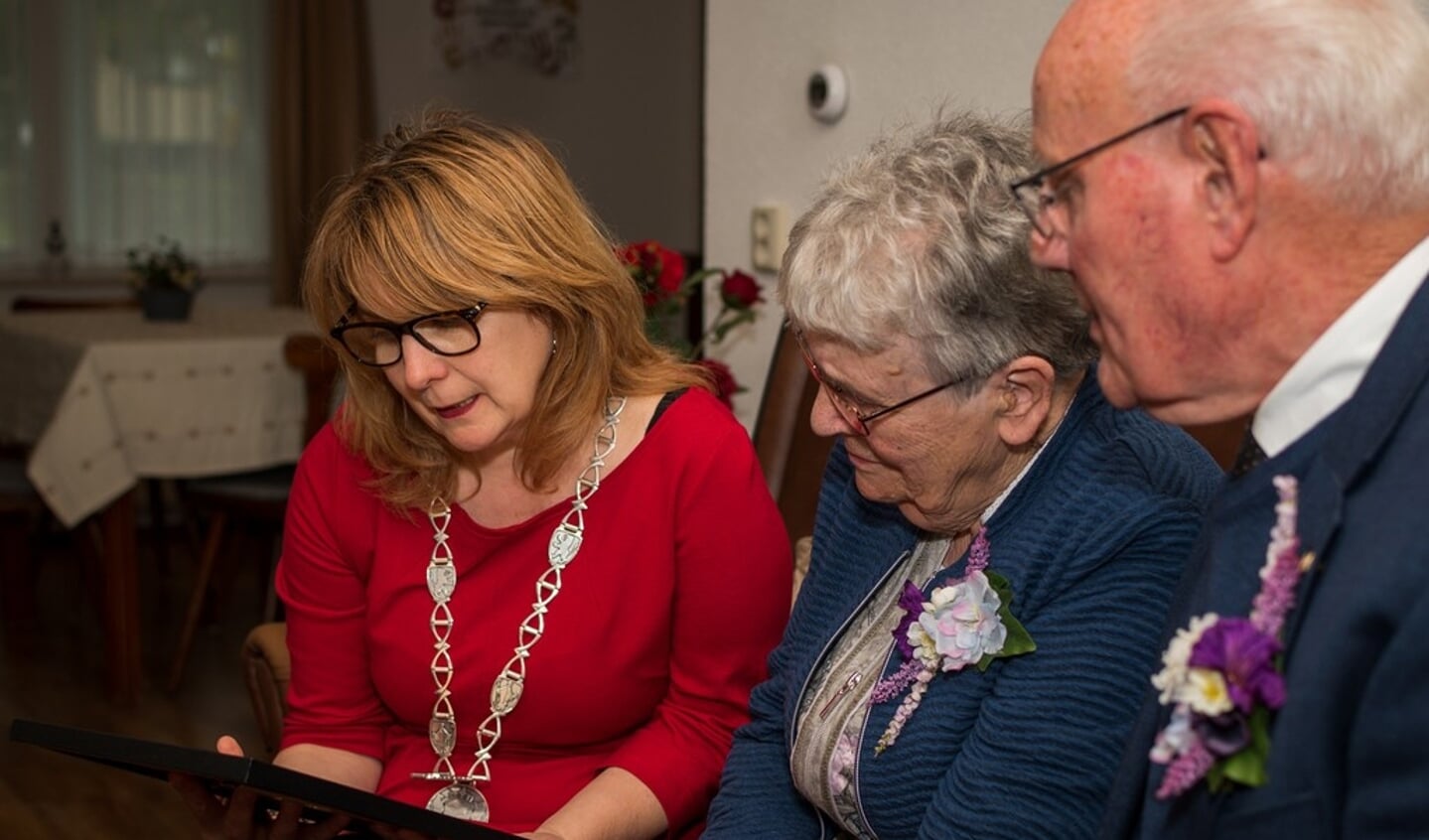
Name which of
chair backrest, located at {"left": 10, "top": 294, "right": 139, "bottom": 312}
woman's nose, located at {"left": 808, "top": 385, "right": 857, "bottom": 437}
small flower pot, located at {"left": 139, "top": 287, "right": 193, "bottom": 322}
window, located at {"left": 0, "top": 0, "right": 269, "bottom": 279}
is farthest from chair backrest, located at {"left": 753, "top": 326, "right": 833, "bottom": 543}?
window, located at {"left": 0, "top": 0, "right": 269, "bottom": 279}

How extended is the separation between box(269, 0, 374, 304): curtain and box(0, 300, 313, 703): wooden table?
6.03 ft

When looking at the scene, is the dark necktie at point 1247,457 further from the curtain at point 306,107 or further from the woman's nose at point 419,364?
the curtain at point 306,107

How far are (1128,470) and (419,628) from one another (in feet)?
2.75

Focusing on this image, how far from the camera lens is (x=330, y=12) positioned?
20.0 ft

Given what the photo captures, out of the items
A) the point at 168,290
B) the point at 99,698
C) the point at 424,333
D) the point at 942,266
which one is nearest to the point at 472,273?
the point at 424,333

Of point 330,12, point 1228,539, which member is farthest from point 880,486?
point 330,12

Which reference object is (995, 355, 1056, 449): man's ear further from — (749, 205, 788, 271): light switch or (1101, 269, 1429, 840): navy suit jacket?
(749, 205, 788, 271): light switch

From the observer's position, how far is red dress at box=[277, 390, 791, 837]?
1.72 metres

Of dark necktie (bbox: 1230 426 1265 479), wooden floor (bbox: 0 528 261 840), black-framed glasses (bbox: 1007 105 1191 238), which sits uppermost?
black-framed glasses (bbox: 1007 105 1191 238)

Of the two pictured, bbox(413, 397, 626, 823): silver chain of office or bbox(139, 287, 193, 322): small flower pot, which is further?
bbox(139, 287, 193, 322): small flower pot

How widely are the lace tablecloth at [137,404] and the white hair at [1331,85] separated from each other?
350 cm

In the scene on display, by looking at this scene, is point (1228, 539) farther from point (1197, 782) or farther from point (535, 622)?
point (535, 622)

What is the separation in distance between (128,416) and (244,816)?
2774 mm

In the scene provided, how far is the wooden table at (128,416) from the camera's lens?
389cm
